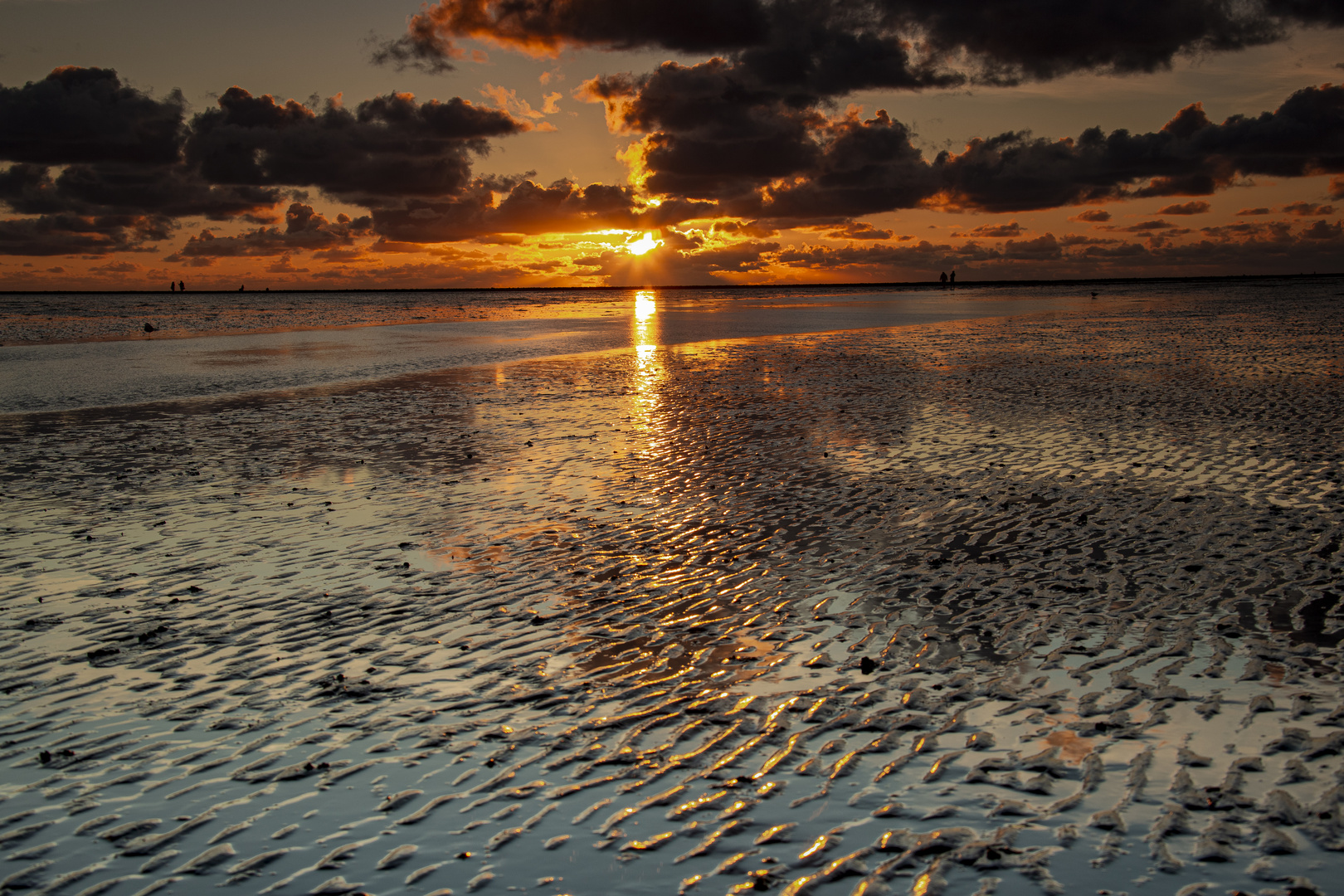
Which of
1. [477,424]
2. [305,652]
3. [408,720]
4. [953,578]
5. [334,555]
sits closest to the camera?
[408,720]

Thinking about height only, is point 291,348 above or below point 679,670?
above

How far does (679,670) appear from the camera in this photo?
6.55m

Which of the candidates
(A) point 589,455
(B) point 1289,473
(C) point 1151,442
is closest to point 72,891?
(A) point 589,455

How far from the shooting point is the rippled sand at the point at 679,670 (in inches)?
175

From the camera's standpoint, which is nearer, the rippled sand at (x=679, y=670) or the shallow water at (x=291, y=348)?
the rippled sand at (x=679, y=670)

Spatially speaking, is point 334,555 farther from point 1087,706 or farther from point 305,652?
point 1087,706

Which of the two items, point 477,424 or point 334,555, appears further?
point 477,424

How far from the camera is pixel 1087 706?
19.2ft

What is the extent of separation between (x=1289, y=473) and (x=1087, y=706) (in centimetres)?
951

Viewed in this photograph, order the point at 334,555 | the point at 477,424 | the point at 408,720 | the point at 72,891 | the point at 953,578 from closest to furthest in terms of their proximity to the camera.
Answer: the point at 72,891 → the point at 408,720 → the point at 953,578 → the point at 334,555 → the point at 477,424

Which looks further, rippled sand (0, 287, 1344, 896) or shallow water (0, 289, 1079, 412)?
shallow water (0, 289, 1079, 412)

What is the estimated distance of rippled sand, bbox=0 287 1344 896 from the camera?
14.6 ft

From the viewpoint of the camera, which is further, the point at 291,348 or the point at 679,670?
the point at 291,348

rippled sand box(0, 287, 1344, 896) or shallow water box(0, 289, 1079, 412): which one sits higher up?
shallow water box(0, 289, 1079, 412)
